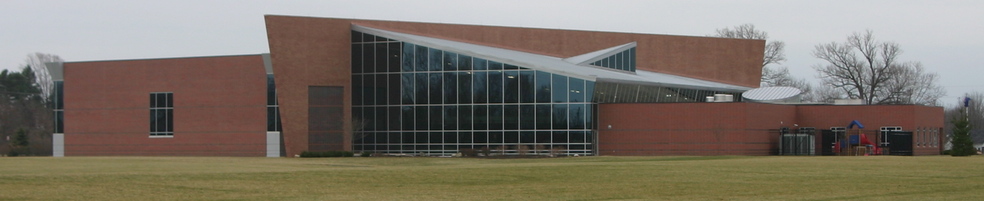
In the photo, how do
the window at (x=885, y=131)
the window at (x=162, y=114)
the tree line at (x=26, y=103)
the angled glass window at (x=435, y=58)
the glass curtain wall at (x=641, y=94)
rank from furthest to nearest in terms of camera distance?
the tree line at (x=26, y=103)
the window at (x=162, y=114)
the window at (x=885, y=131)
the angled glass window at (x=435, y=58)
the glass curtain wall at (x=641, y=94)

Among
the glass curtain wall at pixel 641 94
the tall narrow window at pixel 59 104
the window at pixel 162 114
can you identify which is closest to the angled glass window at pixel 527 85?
the glass curtain wall at pixel 641 94

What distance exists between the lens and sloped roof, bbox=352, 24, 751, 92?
215ft

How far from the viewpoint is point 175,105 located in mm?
75062

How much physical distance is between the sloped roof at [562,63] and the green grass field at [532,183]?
897 inches

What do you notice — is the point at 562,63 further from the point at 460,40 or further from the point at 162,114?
the point at 162,114

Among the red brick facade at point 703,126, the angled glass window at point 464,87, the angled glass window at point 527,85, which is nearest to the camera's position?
the red brick facade at point 703,126

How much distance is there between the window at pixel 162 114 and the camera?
7525 cm

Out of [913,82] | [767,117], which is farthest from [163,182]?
[913,82]

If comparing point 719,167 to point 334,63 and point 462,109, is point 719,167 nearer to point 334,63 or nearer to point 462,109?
point 462,109

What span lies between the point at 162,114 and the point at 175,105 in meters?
1.12

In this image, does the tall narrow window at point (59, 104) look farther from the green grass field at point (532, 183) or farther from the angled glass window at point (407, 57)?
the green grass field at point (532, 183)

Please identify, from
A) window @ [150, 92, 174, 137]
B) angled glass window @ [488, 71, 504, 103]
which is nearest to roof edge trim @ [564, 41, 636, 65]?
angled glass window @ [488, 71, 504, 103]

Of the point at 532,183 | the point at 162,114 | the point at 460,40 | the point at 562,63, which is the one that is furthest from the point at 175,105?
the point at 532,183

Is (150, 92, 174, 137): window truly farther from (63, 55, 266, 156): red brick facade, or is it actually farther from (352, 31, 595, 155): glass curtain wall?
(352, 31, 595, 155): glass curtain wall
